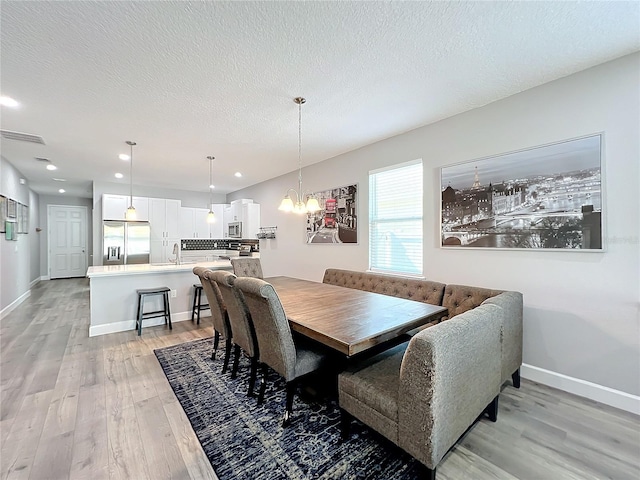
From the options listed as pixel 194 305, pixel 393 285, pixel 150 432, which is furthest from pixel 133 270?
pixel 393 285

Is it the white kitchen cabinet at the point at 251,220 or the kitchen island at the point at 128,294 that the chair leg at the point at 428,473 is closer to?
the kitchen island at the point at 128,294

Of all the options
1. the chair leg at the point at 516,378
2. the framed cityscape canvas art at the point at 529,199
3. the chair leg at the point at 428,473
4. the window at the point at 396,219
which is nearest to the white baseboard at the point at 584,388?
the chair leg at the point at 516,378

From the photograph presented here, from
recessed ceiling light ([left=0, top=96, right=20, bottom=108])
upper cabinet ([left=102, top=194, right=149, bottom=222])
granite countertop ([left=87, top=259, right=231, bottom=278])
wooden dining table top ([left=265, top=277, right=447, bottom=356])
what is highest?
recessed ceiling light ([left=0, top=96, right=20, bottom=108])

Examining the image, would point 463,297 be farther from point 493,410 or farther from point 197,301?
point 197,301

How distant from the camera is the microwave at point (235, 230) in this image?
6.70 metres

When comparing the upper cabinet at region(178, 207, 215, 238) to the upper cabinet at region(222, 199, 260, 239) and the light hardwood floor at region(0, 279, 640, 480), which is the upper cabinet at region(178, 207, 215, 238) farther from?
the light hardwood floor at region(0, 279, 640, 480)

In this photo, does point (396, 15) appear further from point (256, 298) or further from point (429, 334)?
point (256, 298)

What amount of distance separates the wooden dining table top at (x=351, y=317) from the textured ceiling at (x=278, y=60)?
189cm

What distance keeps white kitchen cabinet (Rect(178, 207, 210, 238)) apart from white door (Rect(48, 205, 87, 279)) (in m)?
4.39

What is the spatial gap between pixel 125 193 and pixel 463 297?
7.43 meters

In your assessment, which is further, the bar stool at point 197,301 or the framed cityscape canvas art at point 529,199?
the bar stool at point 197,301

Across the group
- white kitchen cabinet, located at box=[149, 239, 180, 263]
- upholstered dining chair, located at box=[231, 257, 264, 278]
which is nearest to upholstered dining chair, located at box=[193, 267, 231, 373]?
upholstered dining chair, located at box=[231, 257, 264, 278]

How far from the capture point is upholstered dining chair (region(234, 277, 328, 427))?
6.19 feet

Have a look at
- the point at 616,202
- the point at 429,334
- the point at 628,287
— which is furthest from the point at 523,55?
the point at 429,334
